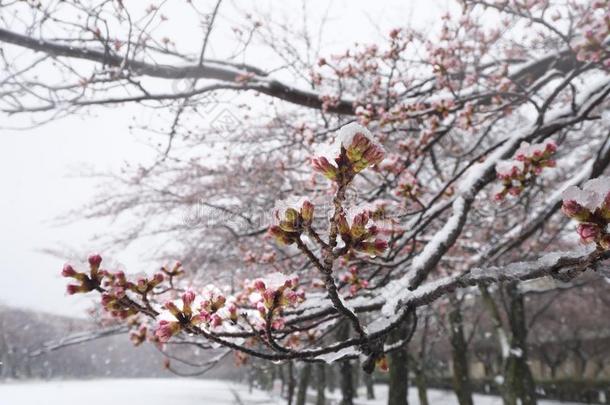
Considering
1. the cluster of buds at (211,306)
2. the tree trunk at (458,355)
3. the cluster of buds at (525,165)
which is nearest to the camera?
the cluster of buds at (211,306)

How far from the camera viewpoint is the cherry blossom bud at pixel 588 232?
1.11m

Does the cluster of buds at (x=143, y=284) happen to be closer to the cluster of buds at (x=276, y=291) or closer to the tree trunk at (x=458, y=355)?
the cluster of buds at (x=276, y=291)

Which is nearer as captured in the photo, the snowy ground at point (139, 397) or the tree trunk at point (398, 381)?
the tree trunk at point (398, 381)

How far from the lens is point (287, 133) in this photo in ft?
22.7

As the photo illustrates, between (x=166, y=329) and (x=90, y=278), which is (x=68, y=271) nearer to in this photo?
(x=90, y=278)

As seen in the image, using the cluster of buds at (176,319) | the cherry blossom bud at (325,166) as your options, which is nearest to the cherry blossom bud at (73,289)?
the cluster of buds at (176,319)

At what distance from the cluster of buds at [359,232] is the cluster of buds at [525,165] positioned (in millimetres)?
1751

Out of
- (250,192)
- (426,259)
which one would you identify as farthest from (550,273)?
(250,192)

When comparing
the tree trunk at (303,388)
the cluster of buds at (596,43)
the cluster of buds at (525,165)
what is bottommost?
the tree trunk at (303,388)

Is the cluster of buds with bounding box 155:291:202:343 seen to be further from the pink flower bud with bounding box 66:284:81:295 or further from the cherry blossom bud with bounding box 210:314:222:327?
the pink flower bud with bounding box 66:284:81:295

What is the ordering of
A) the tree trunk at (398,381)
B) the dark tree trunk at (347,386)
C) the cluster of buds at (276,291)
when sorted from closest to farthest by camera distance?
the cluster of buds at (276,291), the tree trunk at (398,381), the dark tree trunk at (347,386)

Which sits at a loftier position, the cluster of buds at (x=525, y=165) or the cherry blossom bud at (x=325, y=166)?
the cluster of buds at (x=525, y=165)

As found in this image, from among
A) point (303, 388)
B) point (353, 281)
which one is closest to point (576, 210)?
point (353, 281)

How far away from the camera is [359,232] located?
106cm
